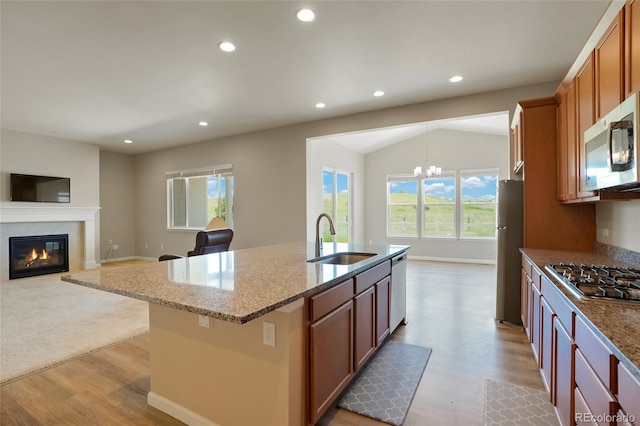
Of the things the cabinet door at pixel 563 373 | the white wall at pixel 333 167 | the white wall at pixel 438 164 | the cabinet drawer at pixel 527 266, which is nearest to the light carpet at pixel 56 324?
the white wall at pixel 333 167

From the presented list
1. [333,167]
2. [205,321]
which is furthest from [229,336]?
[333,167]

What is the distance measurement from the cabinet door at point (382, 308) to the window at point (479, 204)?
5.62 metres

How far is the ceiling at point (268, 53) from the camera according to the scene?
8.27ft

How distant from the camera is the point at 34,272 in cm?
611

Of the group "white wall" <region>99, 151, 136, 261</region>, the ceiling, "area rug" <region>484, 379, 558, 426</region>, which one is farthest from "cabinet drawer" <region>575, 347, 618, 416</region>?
"white wall" <region>99, 151, 136, 261</region>

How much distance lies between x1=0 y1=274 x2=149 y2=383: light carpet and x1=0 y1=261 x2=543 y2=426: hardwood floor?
0.75ft

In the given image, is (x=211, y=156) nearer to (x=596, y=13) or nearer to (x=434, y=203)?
(x=434, y=203)

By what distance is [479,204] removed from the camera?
751 centimetres

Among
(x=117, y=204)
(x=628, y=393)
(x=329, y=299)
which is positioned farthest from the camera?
(x=117, y=204)

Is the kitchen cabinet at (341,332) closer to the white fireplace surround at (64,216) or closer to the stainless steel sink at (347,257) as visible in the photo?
the stainless steel sink at (347,257)

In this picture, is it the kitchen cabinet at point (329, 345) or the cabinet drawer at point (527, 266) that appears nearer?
the kitchen cabinet at point (329, 345)

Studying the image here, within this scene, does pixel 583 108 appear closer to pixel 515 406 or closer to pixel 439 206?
pixel 515 406

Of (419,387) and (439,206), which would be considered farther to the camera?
(439,206)

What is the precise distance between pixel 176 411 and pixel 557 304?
2.32 m
